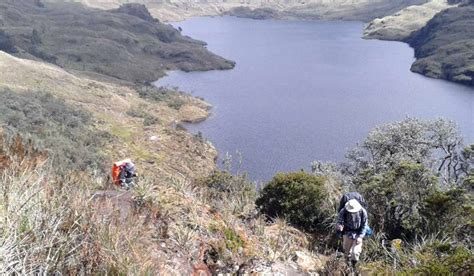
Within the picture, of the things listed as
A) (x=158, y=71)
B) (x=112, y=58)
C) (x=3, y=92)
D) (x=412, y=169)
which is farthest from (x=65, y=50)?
(x=412, y=169)

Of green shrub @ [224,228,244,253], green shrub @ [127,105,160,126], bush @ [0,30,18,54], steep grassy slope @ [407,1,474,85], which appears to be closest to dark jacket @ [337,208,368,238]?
green shrub @ [224,228,244,253]

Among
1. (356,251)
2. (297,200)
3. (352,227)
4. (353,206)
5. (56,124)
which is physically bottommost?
(56,124)

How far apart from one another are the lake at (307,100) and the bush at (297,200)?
1543 inches

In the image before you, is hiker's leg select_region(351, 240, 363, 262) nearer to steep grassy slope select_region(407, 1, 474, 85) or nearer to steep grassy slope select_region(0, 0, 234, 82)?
steep grassy slope select_region(0, 0, 234, 82)

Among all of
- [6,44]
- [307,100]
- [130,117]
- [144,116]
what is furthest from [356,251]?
[6,44]

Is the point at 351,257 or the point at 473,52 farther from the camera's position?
the point at 473,52

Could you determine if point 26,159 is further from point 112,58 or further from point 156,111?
point 112,58

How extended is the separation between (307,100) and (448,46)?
249 feet

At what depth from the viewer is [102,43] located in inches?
5605

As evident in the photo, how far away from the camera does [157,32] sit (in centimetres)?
18012

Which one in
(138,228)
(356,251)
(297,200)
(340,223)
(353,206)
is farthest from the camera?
(297,200)

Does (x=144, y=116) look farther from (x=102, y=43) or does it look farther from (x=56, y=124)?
(x=102, y=43)

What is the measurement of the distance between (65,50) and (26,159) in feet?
432

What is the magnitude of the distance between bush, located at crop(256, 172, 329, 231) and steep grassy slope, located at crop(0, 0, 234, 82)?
4168 inches
